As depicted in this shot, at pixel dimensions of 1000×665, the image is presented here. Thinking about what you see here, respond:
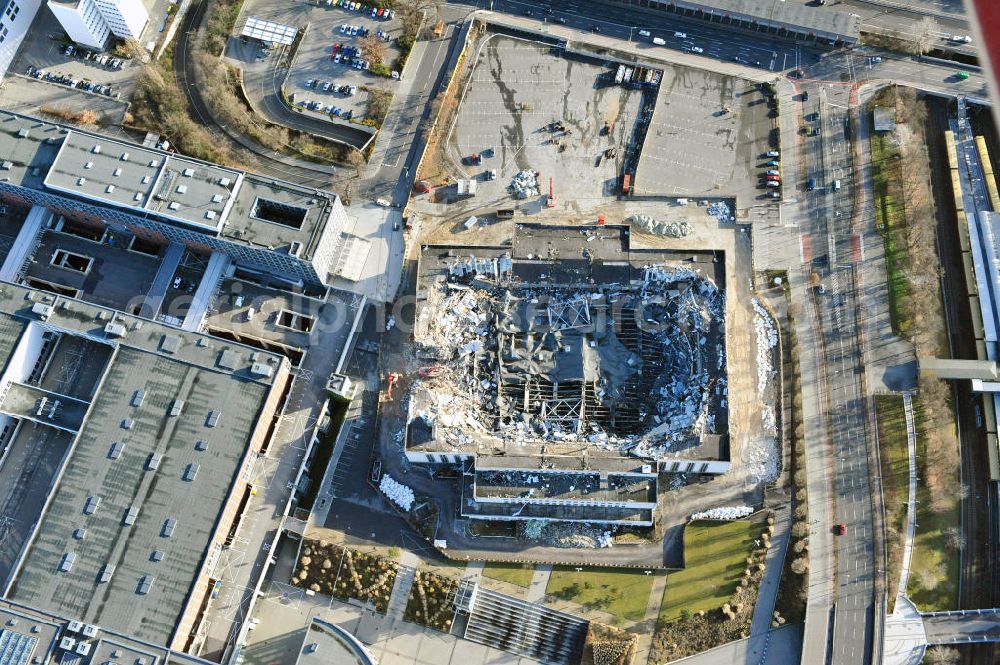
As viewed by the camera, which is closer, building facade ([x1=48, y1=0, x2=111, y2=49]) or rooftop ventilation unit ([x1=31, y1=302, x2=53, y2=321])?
rooftop ventilation unit ([x1=31, y1=302, x2=53, y2=321])

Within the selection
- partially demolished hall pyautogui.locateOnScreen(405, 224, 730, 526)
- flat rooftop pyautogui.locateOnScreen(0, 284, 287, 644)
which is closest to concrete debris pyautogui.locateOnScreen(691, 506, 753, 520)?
partially demolished hall pyautogui.locateOnScreen(405, 224, 730, 526)

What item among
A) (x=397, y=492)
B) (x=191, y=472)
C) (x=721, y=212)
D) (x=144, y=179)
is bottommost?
(x=191, y=472)

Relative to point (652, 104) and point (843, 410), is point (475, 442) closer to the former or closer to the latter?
point (843, 410)

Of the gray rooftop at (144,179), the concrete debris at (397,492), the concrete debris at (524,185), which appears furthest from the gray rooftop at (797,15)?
the concrete debris at (397,492)

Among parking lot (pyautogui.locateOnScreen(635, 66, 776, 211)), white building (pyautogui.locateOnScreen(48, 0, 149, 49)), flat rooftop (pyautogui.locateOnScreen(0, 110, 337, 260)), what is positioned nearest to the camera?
flat rooftop (pyautogui.locateOnScreen(0, 110, 337, 260))

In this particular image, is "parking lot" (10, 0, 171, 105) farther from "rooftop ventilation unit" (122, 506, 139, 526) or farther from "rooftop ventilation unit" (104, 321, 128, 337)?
"rooftop ventilation unit" (122, 506, 139, 526)

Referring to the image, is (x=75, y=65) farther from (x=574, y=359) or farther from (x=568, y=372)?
(x=568, y=372)

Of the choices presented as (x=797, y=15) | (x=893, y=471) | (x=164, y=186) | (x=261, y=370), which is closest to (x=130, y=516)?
(x=261, y=370)
